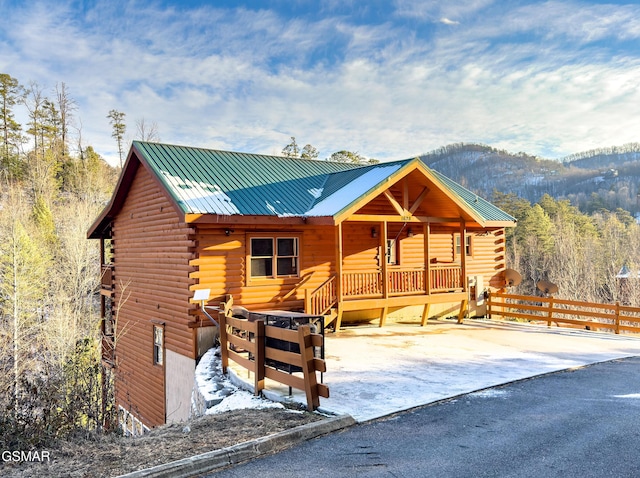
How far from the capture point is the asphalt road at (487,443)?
478cm

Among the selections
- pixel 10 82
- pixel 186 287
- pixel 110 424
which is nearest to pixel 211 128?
pixel 10 82

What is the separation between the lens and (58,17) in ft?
79.1

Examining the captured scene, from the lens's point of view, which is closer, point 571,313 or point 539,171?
point 571,313

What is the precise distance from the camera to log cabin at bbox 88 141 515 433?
12.1 m

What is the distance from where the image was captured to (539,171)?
568ft

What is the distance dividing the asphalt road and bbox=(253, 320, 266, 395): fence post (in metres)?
2.01

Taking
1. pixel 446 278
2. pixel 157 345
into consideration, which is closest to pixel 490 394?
pixel 446 278

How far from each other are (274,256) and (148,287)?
160 inches

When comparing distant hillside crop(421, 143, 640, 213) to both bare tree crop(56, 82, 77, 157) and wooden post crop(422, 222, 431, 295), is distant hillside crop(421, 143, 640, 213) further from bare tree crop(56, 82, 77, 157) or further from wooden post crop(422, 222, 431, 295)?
wooden post crop(422, 222, 431, 295)

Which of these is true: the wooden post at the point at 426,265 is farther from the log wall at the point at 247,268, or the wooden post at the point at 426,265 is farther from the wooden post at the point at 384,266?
the log wall at the point at 247,268

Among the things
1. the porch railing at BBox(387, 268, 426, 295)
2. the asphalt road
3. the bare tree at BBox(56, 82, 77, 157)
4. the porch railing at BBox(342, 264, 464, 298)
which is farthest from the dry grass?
the bare tree at BBox(56, 82, 77, 157)

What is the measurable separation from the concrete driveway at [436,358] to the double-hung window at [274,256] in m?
2.23

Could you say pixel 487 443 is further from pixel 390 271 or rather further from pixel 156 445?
pixel 390 271

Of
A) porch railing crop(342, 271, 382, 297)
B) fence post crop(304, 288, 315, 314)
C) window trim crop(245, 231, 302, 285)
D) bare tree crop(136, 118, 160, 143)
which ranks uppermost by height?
bare tree crop(136, 118, 160, 143)
